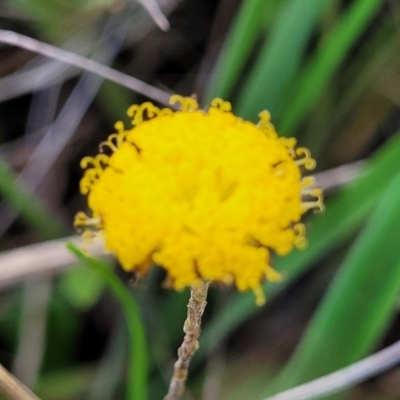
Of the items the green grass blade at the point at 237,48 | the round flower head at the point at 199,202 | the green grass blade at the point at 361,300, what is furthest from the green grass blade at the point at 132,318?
the green grass blade at the point at 237,48

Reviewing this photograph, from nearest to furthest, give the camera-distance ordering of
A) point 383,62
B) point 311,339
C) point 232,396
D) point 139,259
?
point 139,259, point 311,339, point 232,396, point 383,62

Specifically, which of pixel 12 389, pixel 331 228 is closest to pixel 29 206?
pixel 12 389

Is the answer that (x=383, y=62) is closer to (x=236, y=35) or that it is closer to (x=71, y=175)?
(x=236, y=35)

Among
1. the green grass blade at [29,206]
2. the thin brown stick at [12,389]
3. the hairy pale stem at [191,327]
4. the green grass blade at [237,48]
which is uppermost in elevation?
the green grass blade at [237,48]

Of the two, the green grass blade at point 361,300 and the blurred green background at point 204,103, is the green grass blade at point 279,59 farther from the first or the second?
the green grass blade at point 361,300

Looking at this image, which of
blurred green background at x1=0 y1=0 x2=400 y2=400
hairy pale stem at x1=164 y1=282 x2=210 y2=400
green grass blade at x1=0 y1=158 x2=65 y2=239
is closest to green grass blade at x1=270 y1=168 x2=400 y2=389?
blurred green background at x1=0 y1=0 x2=400 y2=400

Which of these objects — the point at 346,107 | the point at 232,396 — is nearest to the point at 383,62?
the point at 346,107
